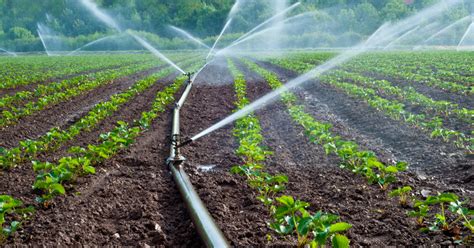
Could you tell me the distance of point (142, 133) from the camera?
25.1 feet

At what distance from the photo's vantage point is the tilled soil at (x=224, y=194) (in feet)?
11.8

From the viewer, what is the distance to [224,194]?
4.59 metres

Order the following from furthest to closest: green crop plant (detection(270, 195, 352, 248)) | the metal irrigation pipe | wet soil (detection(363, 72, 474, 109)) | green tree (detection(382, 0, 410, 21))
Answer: green tree (detection(382, 0, 410, 21)) < wet soil (detection(363, 72, 474, 109)) < the metal irrigation pipe < green crop plant (detection(270, 195, 352, 248))

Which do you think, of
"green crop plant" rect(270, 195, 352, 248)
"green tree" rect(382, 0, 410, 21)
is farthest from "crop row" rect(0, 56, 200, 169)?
"green tree" rect(382, 0, 410, 21)

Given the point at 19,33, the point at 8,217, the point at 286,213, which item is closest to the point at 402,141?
the point at 286,213

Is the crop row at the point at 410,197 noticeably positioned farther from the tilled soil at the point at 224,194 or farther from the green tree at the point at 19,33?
the green tree at the point at 19,33

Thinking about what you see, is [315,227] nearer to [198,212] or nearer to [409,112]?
[198,212]

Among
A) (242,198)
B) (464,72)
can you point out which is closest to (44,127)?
(242,198)

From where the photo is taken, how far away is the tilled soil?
3.60m

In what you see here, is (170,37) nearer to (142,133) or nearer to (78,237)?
(142,133)

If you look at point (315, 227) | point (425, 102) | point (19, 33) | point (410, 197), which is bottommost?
point (19, 33)

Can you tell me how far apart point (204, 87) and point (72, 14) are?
49308 mm

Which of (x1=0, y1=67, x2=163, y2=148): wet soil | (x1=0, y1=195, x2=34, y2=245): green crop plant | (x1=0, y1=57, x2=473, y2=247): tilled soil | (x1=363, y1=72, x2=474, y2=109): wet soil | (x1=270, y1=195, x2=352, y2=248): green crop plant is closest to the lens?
(x1=270, y1=195, x2=352, y2=248): green crop plant

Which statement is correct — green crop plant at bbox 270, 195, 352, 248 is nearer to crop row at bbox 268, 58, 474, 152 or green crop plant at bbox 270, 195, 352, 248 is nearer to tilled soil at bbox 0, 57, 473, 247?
tilled soil at bbox 0, 57, 473, 247
